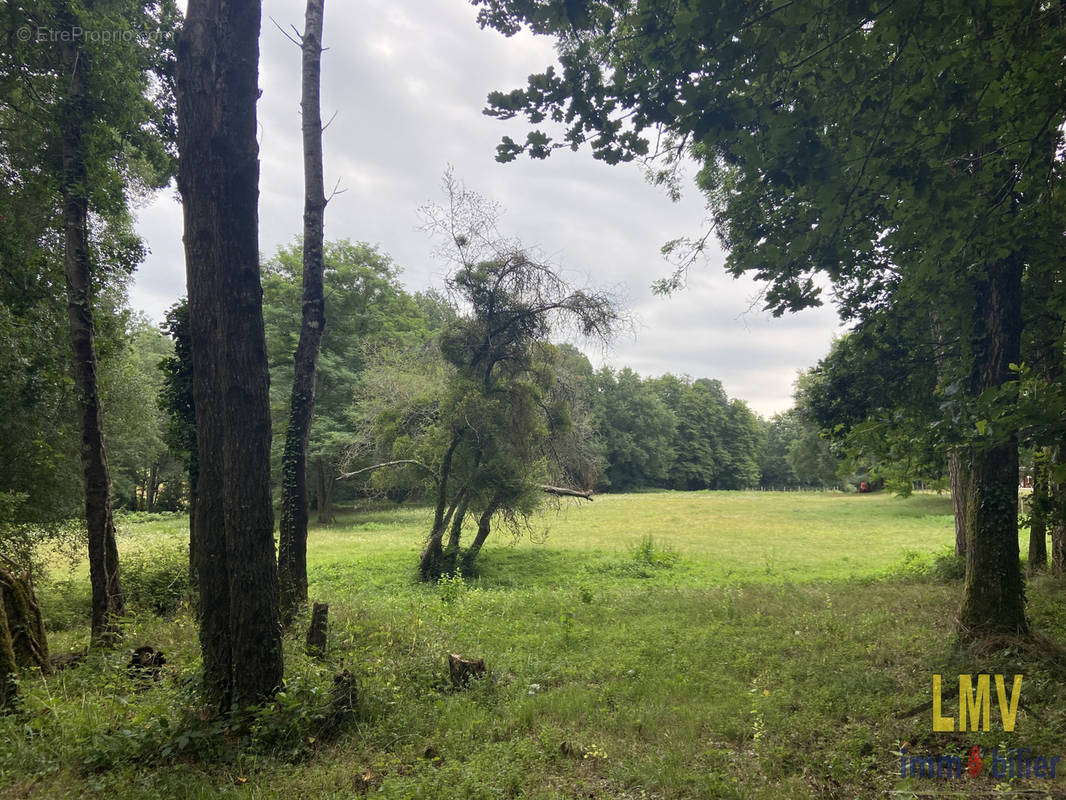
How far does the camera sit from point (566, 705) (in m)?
4.98

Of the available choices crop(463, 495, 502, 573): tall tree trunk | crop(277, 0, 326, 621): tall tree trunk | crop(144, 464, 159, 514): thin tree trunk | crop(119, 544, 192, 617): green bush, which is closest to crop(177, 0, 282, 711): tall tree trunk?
crop(277, 0, 326, 621): tall tree trunk

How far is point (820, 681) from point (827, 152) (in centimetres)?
489

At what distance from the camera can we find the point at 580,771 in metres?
3.87

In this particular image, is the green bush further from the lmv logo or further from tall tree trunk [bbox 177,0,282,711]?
the lmv logo

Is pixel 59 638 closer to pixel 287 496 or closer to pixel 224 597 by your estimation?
pixel 287 496

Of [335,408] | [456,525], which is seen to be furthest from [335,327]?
[456,525]

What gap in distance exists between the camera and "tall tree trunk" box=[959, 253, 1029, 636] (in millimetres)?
5840

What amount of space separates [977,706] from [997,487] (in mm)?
2553

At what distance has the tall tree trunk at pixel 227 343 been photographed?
4441 millimetres

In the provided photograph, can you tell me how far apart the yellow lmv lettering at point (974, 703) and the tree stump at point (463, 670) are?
4.12m

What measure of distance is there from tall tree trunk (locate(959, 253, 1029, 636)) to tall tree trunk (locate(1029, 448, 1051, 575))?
1.56 feet

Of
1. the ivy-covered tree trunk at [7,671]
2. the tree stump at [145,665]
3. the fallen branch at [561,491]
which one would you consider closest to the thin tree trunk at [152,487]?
the fallen branch at [561,491]

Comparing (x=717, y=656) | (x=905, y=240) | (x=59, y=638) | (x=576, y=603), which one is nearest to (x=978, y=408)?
(x=905, y=240)

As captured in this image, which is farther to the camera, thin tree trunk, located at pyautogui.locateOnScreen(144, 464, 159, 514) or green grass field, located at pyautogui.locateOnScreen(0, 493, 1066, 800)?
thin tree trunk, located at pyautogui.locateOnScreen(144, 464, 159, 514)
